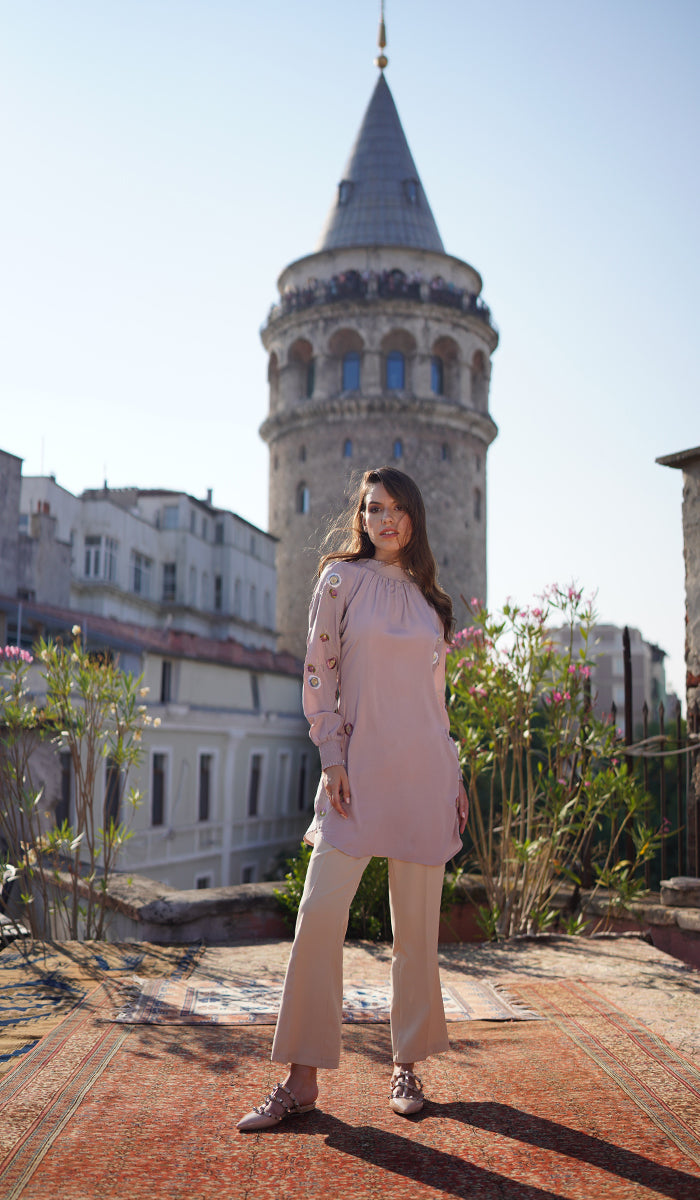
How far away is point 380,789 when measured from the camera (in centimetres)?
317

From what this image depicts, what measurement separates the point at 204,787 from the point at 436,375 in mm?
21197

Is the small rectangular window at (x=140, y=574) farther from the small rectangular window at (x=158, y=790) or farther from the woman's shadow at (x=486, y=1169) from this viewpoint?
the woman's shadow at (x=486, y=1169)

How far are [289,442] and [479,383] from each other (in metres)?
7.20

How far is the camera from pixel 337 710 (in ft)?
10.9

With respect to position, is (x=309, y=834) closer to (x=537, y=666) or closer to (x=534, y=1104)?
(x=534, y=1104)

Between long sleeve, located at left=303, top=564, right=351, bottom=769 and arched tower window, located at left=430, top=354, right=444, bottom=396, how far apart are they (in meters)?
34.5

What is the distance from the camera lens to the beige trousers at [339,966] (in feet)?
9.80

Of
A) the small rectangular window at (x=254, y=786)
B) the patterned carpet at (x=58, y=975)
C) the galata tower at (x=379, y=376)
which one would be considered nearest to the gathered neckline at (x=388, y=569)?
the patterned carpet at (x=58, y=975)

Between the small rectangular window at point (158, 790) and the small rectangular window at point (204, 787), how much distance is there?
150cm

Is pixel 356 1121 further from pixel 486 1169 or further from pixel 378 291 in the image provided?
pixel 378 291

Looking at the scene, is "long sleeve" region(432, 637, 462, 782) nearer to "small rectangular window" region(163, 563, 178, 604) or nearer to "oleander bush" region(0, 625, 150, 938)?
"oleander bush" region(0, 625, 150, 938)

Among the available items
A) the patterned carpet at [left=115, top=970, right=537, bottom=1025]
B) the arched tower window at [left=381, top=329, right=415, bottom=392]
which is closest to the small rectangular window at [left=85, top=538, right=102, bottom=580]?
the arched tower window at [left=381, top=329, right=415, bottom=392]

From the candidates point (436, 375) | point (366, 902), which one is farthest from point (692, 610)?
point (436, 375)

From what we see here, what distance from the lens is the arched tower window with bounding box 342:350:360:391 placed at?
36.8 meters
